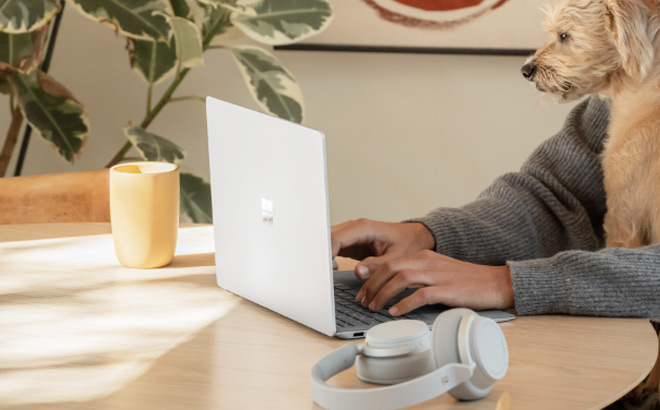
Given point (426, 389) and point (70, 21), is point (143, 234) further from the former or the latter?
point (70, 21)

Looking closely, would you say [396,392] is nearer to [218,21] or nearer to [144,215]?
[144,215]

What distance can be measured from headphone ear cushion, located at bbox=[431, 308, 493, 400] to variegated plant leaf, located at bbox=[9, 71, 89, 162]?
1750 mm

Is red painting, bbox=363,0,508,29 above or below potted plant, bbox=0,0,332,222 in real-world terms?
above

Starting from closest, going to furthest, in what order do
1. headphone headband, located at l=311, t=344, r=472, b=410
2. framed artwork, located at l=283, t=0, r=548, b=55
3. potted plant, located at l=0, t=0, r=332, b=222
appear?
headphone headband, located at l=311, t=344, r=472, b=410 < potted plant, located at l=0, t=0, r=332, b=222 < framed artwork, located at l=283, t=0, r=548, b=55

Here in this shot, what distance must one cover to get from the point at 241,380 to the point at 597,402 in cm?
34

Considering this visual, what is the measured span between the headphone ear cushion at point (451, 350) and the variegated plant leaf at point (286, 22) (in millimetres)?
1639

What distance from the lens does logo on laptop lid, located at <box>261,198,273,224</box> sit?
0.97 meters

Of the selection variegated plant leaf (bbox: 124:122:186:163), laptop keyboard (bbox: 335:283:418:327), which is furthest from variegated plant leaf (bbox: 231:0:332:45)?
laptop keyboard (bbox: 335:283:418:327)

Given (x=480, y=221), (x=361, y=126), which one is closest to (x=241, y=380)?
(x=480, y=221)

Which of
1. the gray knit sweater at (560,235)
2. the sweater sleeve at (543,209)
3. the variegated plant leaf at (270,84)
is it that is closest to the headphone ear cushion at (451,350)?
the gray knit sweater at (560,235)

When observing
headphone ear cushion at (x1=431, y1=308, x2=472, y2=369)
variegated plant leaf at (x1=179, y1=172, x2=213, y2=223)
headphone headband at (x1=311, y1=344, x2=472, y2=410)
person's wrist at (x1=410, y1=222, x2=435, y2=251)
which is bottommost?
variegated plant leaf at (x1=179, y1=172, x2=213, y2=223)

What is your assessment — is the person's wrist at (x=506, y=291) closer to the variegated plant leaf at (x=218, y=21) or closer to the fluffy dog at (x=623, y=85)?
the fluffy dog at (x=623, y=85)

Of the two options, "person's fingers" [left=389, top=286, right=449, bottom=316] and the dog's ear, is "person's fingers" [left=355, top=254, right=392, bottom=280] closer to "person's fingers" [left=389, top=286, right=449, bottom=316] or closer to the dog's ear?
"person's fingers" [left=389, top=286, right=449, bottom=316]

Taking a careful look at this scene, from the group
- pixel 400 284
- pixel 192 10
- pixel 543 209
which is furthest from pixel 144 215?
pixel 192 10
